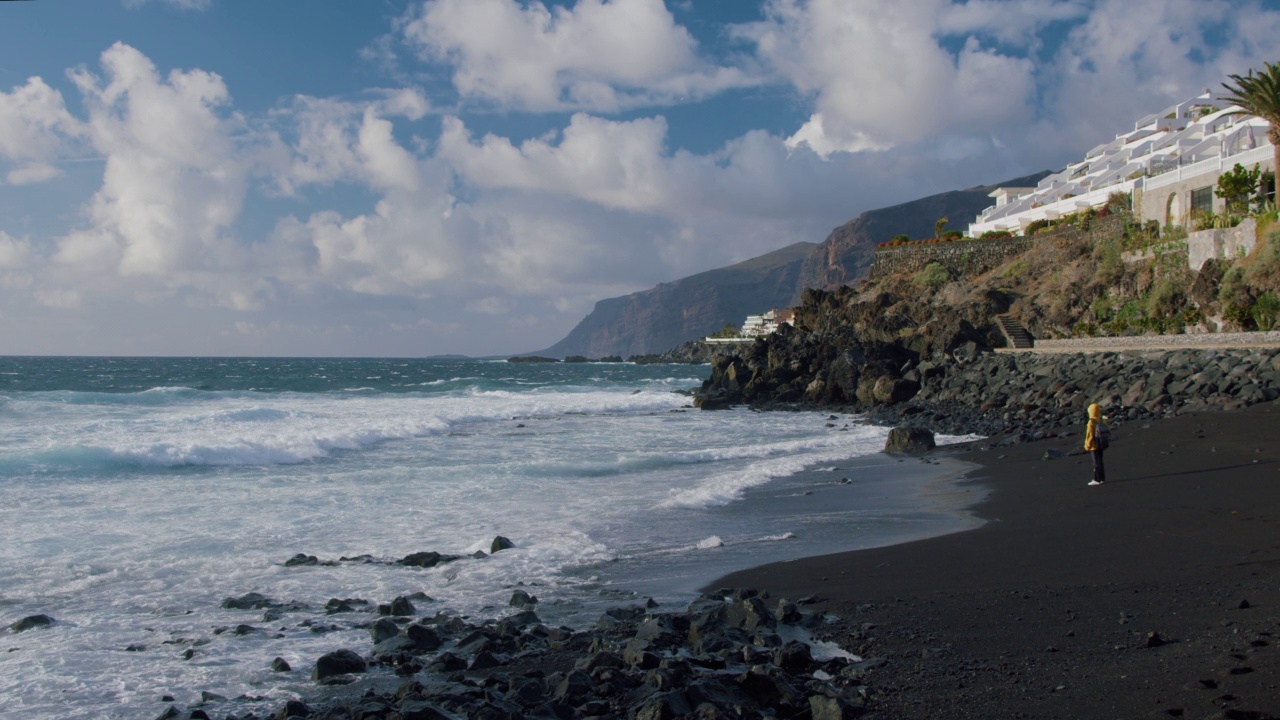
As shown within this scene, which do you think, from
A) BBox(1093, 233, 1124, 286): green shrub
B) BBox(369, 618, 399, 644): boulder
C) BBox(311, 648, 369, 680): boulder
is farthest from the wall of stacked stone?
BBox(311, 648, 369, 680): boulder

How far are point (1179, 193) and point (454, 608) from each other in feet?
125

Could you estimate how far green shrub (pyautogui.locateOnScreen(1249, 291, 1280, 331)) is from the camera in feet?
79.2

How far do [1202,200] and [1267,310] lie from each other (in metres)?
11.9

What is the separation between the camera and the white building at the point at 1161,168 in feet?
113

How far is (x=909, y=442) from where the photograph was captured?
1912 cm

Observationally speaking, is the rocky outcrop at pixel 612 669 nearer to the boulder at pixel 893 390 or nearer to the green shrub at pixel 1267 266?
the green shrub at pixel 1267 266

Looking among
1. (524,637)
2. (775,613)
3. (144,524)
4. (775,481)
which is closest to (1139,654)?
(775,613)

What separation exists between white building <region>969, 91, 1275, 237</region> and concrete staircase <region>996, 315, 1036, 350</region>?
727cm

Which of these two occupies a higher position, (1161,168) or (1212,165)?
(1161,168)

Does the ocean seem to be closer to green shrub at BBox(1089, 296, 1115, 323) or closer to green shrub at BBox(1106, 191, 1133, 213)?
green shrub at BBox(1089, 296, 1115, 323)

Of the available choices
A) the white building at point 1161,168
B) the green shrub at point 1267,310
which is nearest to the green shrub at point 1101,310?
the white building at point 1161,168

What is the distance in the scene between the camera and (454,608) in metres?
7.74

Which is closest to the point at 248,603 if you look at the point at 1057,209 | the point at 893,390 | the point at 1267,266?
the point at 1267,266

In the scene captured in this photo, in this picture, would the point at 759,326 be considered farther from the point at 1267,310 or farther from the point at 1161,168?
the point at 1267,310
